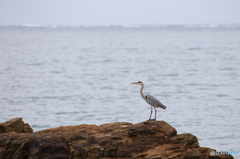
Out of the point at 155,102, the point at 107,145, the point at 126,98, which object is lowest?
the point at 126,98

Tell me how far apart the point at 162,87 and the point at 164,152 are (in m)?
36.3

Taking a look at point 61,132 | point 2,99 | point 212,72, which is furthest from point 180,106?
point 212,72

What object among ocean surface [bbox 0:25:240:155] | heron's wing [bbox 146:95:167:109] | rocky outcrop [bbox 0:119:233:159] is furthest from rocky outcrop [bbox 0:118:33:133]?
ocean surface [bbox 0:25:240:155]

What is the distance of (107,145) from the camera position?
12.7 metres

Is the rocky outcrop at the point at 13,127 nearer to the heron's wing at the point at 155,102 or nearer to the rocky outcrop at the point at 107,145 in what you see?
the rocky outcrop at the point at 107,145

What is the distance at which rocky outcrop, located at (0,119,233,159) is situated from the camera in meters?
12.6

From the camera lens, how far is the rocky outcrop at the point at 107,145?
12.6m

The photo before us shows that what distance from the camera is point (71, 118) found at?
104ft

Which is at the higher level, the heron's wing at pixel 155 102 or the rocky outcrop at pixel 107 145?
the heron's wing at pixel 155 102

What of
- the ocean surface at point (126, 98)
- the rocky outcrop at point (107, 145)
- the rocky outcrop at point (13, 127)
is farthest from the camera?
→ the ocean surface at point (126, 98)

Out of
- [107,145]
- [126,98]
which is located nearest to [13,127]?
[107,145]

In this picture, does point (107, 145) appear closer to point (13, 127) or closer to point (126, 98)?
point (13, 127)

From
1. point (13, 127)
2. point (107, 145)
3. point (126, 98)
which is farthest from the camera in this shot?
point (126, 98)

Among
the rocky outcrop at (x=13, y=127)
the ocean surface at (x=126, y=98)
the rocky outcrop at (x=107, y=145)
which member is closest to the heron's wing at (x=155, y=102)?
the rocky outcrop at (x=107, y=145)
